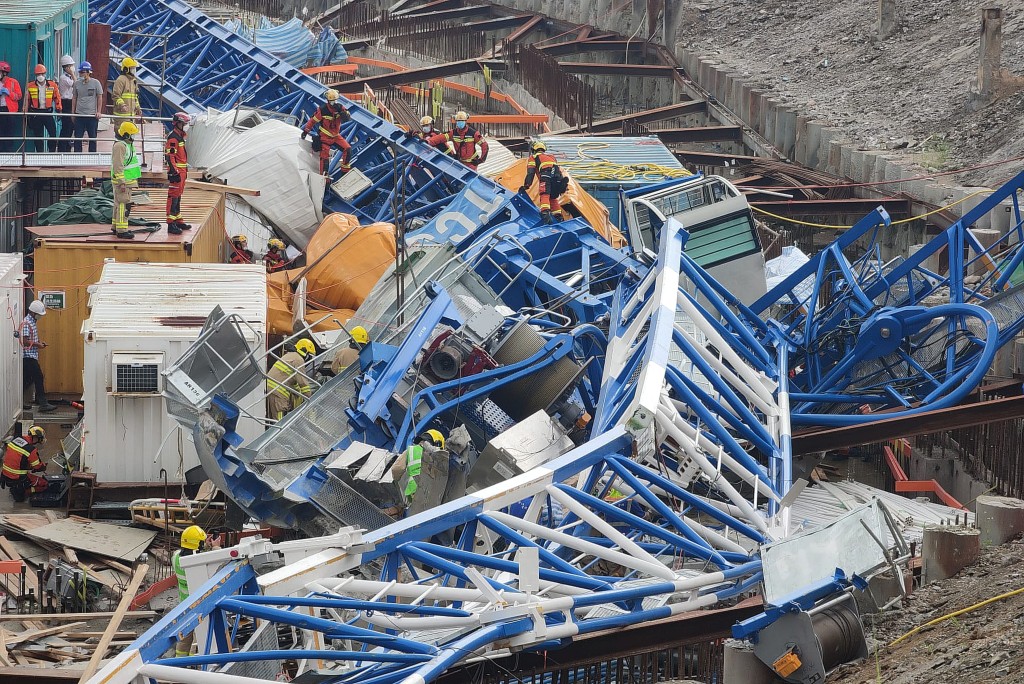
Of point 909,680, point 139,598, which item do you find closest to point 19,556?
point 139,598

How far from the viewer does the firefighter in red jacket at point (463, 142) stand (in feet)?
104

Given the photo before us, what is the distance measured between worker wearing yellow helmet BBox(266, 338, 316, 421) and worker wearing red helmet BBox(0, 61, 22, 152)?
10357 millimetres

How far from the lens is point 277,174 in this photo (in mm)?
30125

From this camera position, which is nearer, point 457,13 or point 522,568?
point 522,568

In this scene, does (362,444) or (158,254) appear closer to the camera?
(362,444)

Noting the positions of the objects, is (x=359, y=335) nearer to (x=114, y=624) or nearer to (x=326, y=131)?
(x=114, y=624)

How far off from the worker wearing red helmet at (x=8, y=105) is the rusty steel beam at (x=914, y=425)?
53.4ft

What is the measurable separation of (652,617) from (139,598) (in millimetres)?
6850

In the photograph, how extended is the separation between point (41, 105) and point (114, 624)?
52.8ft

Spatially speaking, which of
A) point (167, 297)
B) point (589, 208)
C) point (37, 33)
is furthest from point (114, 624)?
point (37, 33)

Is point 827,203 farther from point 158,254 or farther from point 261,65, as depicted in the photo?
point 158,254

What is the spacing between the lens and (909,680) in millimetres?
11898

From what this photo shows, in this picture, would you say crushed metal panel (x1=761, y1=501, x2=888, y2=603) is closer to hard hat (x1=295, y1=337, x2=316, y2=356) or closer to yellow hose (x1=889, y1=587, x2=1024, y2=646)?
yellow hose (x1=889, y1=587, x2=1024, y2=646)

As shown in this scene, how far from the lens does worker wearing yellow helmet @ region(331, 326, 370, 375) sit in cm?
2034
